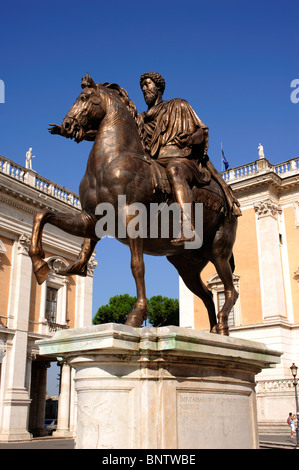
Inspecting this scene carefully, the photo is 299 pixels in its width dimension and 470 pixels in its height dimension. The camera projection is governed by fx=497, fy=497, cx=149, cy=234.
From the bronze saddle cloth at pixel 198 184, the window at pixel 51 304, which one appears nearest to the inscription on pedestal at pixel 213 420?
the bronze saddle cloth at pixel 198 184

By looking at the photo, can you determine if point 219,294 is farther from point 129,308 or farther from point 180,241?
point 180,241

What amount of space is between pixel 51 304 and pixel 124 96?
21.8 m

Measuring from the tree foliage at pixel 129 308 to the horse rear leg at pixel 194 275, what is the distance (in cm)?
4265

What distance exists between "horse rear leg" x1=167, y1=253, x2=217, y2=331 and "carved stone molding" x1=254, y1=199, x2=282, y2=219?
76.4 feet

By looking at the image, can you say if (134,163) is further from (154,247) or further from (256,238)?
(256,238)

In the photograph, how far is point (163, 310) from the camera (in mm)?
50125

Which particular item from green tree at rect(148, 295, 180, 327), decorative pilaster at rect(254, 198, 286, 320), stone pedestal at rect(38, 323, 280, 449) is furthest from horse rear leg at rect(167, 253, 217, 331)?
green tree at rect(148, 295, 180, 327)

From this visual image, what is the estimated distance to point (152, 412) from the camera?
4105 millimetres

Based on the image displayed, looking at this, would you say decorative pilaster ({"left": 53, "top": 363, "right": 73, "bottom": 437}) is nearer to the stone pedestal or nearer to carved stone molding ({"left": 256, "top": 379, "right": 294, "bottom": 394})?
carved stone molding ({"left": 256, "top": 379, "right": 294, "bottom": 394})

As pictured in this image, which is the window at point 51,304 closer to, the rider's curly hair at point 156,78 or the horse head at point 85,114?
the rider's curly hair at point 156,78

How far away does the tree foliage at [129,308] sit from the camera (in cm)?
4875

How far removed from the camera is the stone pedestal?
13.3ft

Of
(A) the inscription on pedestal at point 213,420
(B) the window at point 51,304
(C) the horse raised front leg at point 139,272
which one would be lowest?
(A) the inscription on pedestal at point 213,420

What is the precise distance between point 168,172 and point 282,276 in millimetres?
24202
